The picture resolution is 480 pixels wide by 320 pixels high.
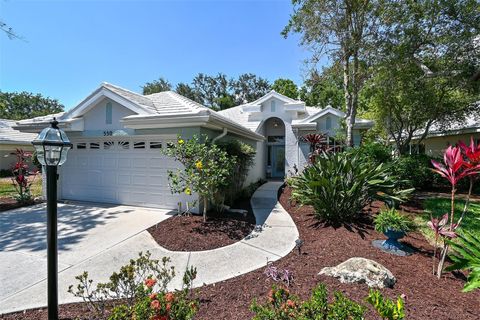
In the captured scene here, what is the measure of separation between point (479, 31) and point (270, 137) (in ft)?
41.0

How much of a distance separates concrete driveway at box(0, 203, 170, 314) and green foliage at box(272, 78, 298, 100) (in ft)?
88.4

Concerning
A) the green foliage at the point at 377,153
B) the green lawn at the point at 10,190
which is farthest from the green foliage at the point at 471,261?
the green lawn at the point at 10,190

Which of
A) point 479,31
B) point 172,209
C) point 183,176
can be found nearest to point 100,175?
point 172,209

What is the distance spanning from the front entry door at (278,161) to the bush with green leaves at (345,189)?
12144mm

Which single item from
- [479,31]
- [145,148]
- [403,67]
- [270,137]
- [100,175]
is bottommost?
[100,175]

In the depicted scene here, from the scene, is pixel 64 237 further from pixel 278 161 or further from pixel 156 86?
pixel 156 86

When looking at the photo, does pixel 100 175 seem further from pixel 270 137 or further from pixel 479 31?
pixel 479 31

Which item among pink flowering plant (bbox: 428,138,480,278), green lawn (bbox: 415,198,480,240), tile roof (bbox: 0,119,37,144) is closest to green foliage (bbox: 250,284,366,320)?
pink flowering plant (bbox: 428,138,480,278)

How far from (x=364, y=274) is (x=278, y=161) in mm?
15716

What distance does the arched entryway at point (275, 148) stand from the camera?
18.9 meters

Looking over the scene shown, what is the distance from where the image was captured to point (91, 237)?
5984mm

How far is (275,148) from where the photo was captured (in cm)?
1911

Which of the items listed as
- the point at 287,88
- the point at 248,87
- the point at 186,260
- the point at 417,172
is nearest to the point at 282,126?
the point at 417,172

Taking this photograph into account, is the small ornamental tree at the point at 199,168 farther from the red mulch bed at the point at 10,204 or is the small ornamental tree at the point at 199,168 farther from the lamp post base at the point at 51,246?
the red mulch bed at the point at 10,204
